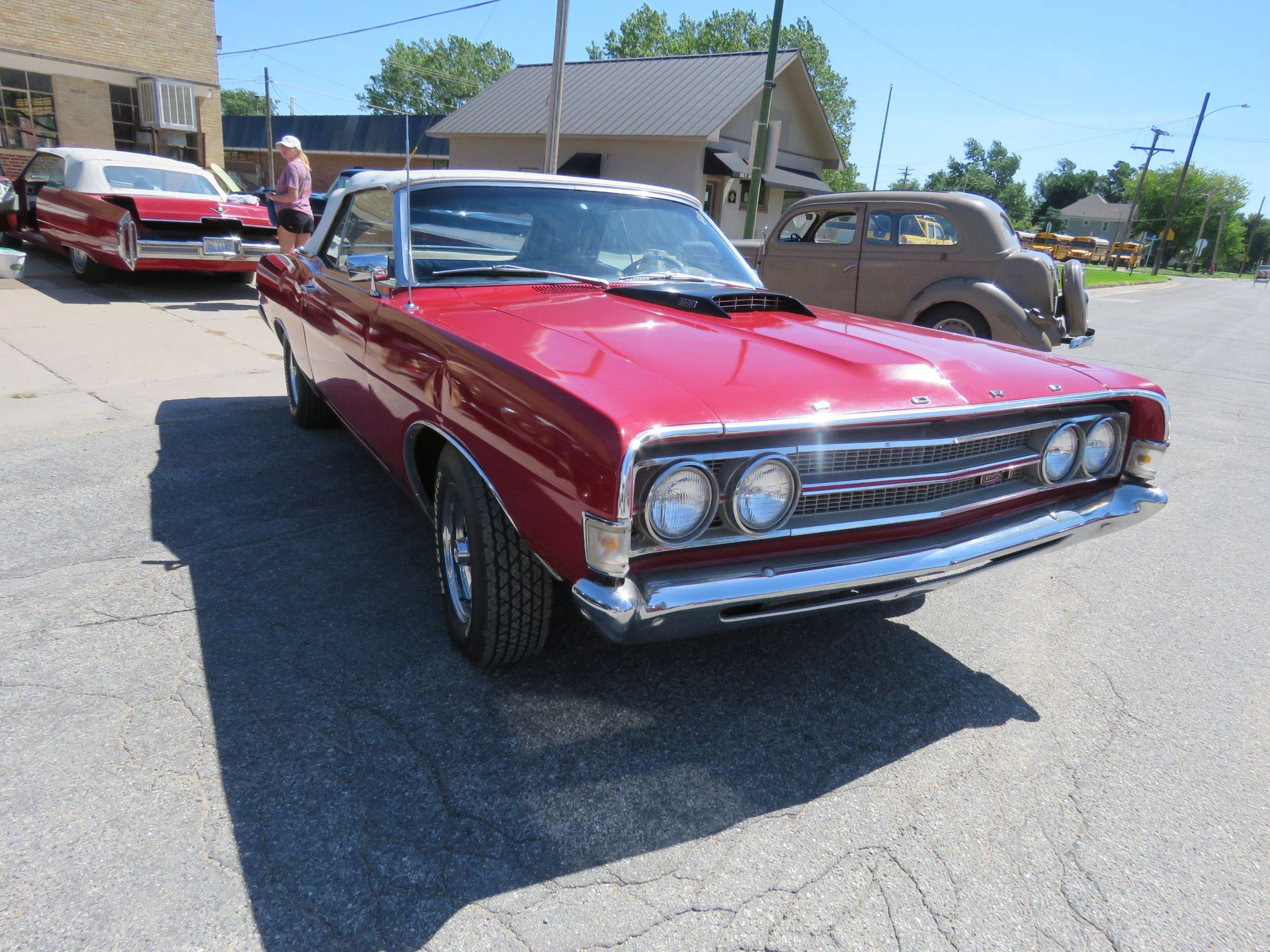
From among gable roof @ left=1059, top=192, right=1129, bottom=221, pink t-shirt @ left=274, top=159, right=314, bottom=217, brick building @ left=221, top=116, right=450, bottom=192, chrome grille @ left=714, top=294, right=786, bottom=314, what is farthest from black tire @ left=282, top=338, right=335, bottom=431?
gable roof @ left=1059, top=192, right=1129, bottom=221

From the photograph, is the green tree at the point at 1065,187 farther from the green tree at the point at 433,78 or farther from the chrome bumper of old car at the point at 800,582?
the chrome bumper of old car at the point at 800,582

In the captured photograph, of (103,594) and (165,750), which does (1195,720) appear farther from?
(103,594)

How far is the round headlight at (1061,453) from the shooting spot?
9.00 ft

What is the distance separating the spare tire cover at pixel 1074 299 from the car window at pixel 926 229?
118 cm

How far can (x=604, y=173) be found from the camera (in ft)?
78.1

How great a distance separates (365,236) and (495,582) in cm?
208

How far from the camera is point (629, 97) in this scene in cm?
2347

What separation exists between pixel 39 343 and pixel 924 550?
7.48 m

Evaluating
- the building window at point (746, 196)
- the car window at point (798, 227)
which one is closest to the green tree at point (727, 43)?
the building window at point (746, 196)

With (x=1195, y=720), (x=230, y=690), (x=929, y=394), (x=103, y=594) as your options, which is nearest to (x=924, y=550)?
(x=929, y=394)

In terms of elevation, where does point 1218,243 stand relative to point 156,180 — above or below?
above

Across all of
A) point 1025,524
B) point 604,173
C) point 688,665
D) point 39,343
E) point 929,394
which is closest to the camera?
point 929,394

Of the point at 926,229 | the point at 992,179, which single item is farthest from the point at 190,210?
the point at 992,179

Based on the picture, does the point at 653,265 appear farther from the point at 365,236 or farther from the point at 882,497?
the point at 882,497
